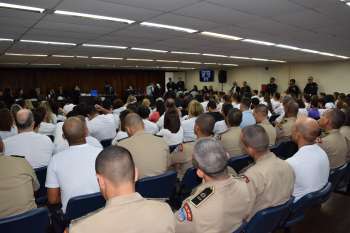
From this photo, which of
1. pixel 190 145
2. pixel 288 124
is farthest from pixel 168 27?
pixel 190 145

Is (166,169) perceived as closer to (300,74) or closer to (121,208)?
(121,208)

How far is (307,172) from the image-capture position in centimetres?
252

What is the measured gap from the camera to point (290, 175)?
224 centimetres

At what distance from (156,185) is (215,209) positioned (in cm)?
111

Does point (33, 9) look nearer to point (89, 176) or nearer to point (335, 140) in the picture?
point (89, 176)

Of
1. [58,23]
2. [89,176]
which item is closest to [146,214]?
[89,176]

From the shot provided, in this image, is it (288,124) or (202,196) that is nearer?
(202,196)

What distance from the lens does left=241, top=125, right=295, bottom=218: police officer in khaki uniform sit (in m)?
2.09

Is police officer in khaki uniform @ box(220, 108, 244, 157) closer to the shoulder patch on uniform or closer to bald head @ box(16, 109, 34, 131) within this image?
the shoulder patch on uniform

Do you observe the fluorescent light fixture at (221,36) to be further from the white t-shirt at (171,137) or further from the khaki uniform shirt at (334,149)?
the khaki uniform shirt at (334,149)

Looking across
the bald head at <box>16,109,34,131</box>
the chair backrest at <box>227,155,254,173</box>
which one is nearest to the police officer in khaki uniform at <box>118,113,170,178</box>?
the chair backrest at <box>227,155,254,173</box>

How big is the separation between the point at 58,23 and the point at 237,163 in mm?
4315

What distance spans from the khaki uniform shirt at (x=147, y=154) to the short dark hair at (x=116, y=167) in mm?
1503

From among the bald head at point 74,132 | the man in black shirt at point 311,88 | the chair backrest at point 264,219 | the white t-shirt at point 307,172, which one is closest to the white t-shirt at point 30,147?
the bald head at point 74,132
